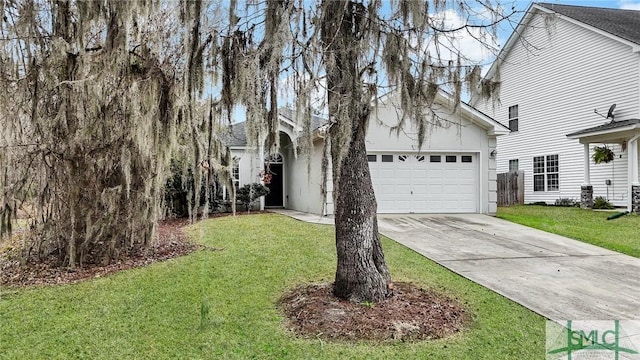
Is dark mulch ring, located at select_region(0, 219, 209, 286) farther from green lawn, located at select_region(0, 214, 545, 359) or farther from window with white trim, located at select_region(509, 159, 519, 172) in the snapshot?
window with white trim, located at select_region(509, 159, 519, 172)

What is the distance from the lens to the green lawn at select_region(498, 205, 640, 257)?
8.95 meters

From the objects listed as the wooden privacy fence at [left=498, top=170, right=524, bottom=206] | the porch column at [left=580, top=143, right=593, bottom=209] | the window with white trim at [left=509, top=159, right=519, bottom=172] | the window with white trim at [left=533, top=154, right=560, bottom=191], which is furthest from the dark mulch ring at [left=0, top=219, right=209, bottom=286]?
the window with white trim at [left=509, top=159, right=519, bottom=172]

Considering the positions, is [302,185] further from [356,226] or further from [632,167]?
[356,226]

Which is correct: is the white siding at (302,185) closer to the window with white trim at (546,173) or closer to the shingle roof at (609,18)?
the shingle roof at (609,18)

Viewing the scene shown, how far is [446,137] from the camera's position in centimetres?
1384

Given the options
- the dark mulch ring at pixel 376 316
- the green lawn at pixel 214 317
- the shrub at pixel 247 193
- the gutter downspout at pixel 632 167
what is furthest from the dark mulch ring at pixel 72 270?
the gutter downspout at pixel 632 167

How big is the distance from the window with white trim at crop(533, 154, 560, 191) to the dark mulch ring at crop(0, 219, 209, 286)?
1487 centimetres

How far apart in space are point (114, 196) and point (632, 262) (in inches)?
343

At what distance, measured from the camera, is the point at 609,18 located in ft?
56.2

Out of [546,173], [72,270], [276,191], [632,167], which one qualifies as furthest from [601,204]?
[72,270]

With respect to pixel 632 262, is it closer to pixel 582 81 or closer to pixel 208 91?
pixel 208 91

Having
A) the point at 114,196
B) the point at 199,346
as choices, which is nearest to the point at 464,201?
the point at 114,196

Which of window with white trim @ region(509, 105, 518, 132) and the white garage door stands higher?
window with white trim @ region(509, 105, 518, 132)

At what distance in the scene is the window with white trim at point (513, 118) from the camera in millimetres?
19859
